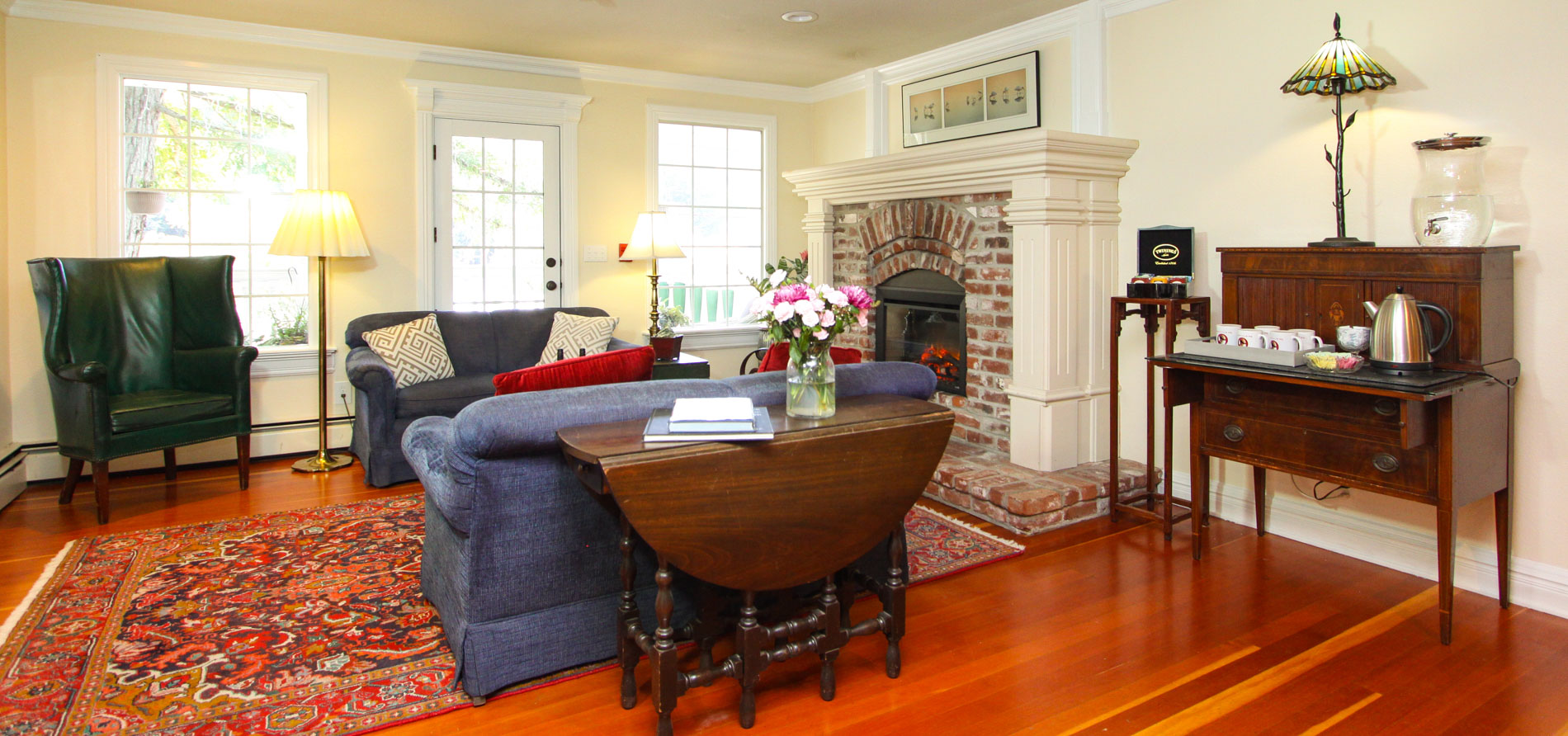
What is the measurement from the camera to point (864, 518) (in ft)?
7.25

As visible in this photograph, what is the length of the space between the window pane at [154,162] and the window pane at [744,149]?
3.11 m

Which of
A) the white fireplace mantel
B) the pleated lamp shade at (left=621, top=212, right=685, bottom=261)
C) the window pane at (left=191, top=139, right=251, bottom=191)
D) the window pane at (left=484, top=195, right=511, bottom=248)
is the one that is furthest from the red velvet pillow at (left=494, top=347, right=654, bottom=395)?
the window pane at (left=191, top=139, right=251, bottom=191)

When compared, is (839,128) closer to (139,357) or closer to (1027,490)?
(1027,490)

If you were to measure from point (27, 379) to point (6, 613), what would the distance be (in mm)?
2115

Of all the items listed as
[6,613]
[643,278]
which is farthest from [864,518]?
[643,278]

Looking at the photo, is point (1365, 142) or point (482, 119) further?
point (482, 119)

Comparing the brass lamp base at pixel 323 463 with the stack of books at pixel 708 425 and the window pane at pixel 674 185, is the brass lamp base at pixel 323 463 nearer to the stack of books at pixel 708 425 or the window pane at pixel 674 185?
the window pane at pixel 674 185

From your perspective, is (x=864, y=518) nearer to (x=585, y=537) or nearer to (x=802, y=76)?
(x=585, y=537)

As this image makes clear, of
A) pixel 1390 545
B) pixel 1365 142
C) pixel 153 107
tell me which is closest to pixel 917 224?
pixel 1365 142

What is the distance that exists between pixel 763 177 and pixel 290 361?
10.3 ft

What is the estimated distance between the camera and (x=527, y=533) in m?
2.25

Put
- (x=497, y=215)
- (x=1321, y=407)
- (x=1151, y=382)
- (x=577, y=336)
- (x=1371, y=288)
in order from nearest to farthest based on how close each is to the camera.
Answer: (x=1321, y=407)
(x=1371, y=288)
(x=1151, y=382)
(x=577, y=336)
(x=497, y=215)

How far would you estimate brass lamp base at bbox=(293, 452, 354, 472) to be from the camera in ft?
14.9

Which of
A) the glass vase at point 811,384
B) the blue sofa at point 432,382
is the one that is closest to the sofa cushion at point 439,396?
the blue sofa at point 432,382
